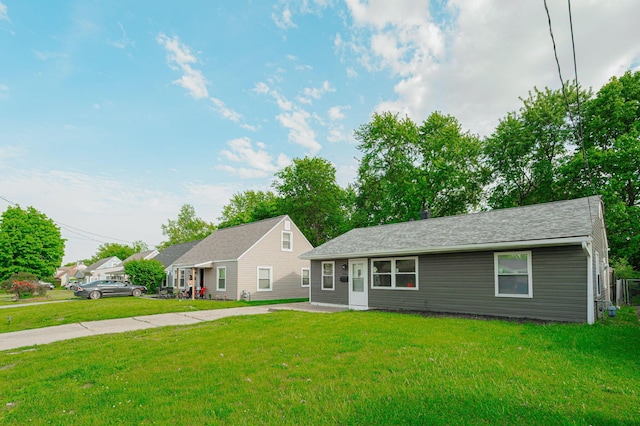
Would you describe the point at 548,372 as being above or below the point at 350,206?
below

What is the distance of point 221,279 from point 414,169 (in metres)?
19.0

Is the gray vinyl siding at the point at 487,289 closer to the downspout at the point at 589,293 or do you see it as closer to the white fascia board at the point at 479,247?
the downspout at the point at 589,293

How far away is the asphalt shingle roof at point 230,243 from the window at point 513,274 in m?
14.9

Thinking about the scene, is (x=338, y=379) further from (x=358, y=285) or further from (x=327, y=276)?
(x=327, y=276)

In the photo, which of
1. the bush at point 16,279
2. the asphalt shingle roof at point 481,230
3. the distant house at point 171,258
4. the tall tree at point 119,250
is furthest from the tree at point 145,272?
the tall tree at point 119,250

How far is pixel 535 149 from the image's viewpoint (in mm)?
27250

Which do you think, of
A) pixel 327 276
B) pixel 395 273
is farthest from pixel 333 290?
pixel 395 273

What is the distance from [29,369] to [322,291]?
12.6 m

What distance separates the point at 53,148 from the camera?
64.0 feet

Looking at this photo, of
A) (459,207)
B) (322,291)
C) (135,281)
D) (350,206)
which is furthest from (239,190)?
(322,291)

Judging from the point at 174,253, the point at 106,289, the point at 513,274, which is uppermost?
the point at 513,274

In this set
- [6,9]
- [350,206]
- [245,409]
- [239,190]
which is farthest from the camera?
[239,190]

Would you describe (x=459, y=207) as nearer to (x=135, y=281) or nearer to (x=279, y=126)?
(x=279, y=126)

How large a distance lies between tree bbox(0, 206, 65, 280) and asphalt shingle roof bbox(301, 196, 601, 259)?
121 feet
